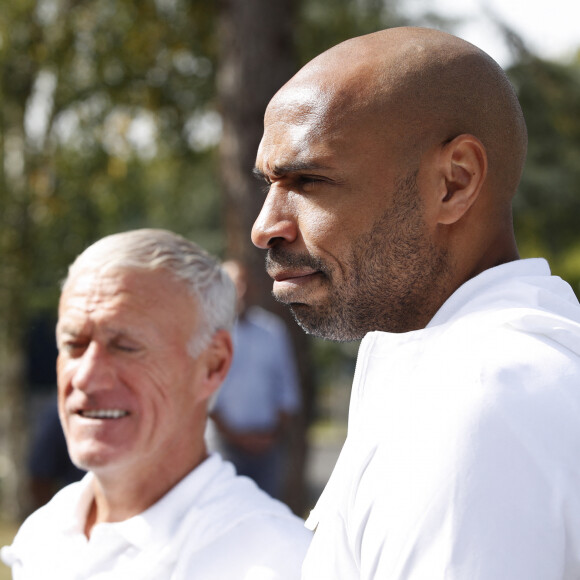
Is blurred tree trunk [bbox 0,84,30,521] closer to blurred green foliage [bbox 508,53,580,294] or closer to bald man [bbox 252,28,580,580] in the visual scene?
blurred green foliage [bbox 508,53,580,294]

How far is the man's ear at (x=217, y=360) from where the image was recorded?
236 centimetres

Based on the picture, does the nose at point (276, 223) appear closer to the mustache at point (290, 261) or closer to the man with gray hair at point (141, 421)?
the mustache at point (290, 261)

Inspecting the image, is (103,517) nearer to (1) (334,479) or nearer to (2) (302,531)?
(2) (302,531)

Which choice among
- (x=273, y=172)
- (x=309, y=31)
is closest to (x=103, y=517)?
(x=273, y=172)

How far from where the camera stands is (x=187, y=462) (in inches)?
89.9

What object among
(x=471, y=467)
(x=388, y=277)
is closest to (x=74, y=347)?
(x=388, y=277)

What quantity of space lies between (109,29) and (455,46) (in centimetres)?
1060

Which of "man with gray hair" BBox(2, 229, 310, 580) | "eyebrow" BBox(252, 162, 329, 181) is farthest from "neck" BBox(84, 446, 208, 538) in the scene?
"eyebrow" BBox(252, 162, 329, 181)

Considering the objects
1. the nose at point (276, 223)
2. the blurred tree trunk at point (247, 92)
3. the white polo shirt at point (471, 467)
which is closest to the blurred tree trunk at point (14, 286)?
the blurred tree trunk at point (247, 92)

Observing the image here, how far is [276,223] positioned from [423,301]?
0.25 meters

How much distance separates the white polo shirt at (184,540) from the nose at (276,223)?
847 millimetres

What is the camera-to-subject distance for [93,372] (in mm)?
2225

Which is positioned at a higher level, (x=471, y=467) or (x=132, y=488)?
(x=471, y=467)

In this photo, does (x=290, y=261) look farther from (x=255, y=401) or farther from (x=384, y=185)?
(x=255, y=401)
